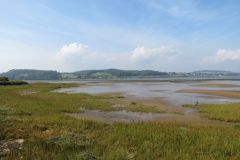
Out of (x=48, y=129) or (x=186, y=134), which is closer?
(x=186, y=134)

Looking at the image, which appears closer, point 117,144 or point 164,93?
point 117,144

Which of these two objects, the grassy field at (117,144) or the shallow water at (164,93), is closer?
the grassy field at (117,144)

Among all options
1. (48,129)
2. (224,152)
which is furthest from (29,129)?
(224,152)

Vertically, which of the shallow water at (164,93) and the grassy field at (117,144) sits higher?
the grassy field at (117,144)

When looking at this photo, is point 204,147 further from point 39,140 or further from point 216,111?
point 216,111

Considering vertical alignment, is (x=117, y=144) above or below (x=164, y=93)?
above

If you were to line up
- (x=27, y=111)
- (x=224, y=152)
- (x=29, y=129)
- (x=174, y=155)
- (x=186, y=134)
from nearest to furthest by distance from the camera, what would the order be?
(x=174, y=155) < (x=224, y=152) < (x=186, y=134) < (x=29, y=129) < (x=27, y=111)

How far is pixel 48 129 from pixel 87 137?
12.7ft

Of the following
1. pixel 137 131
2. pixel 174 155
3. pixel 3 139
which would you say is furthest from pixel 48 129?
pixel 174 155

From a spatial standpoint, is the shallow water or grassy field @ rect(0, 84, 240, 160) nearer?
grassy field @ rect(0, 84, 240, 160)

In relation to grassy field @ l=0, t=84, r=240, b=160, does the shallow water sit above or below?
below

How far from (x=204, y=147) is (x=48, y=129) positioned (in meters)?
8.78

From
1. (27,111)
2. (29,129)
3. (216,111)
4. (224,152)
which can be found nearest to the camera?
(224,152)

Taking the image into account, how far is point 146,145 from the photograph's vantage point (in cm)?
1222
